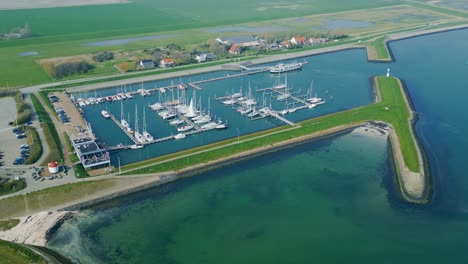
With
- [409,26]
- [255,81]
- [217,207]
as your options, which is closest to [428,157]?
[217,207]

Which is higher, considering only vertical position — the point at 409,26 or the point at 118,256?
the point at 409,26

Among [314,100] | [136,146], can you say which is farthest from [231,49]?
[136,146]

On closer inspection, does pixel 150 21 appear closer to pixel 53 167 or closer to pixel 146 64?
pixel 146 64

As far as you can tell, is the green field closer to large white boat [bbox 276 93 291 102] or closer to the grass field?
the grass field

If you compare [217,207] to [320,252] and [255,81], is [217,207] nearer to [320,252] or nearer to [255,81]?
[320,252]

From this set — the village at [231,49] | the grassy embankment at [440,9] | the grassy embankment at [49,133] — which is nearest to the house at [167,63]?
the village at [231,49]

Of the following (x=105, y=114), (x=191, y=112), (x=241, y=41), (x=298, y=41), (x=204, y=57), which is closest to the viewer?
(x=191, y=112)

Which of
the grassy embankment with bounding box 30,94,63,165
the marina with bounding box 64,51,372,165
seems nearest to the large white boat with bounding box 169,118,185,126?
the marina with bounding box 64,51,372,165
